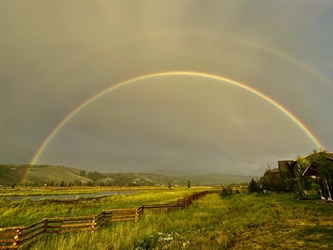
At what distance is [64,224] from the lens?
1878 centimetres

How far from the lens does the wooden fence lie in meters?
11.3

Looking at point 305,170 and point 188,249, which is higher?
point 305,170

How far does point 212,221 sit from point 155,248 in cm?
868

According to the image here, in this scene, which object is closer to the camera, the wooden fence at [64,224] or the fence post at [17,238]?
the fence post at [17,238]

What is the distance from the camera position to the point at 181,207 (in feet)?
93.3

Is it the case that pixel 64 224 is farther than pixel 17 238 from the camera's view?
Yes

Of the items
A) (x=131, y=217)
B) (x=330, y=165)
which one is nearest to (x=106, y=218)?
(x=131, y=217)

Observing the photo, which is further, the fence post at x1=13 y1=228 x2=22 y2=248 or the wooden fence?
the wooden fence

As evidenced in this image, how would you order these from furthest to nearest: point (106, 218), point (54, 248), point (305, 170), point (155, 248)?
point (305, 170)
point (106, 218)
point (54, 248)
point (155, 248)

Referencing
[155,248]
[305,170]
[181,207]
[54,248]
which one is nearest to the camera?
[155,248]

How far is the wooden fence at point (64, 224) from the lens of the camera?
37.1 ft

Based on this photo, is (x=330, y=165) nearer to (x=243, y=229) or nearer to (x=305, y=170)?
(x=305, y=170)

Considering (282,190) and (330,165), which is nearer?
(330,165)

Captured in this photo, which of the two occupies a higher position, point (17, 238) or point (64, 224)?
point (17, 238)
